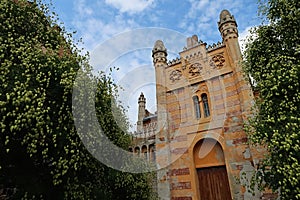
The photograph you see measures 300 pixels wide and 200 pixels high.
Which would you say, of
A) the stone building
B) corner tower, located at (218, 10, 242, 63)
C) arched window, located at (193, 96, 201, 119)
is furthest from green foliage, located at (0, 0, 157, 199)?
corner tower, located at (218, 10, 242, 63)

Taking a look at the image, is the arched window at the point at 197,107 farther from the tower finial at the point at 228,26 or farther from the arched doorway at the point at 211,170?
the tower finial at the point at 228,26

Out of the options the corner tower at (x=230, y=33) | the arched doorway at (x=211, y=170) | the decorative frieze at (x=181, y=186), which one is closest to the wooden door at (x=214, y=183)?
the arched doorway at (x=211, y=170)

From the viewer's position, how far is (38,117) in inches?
238

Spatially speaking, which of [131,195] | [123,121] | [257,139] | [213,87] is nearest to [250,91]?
[213,87]

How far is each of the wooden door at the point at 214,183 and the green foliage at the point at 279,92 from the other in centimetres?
539

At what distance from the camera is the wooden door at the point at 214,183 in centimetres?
1259

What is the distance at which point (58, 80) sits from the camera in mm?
7340

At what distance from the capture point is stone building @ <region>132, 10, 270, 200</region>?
12.6 meters

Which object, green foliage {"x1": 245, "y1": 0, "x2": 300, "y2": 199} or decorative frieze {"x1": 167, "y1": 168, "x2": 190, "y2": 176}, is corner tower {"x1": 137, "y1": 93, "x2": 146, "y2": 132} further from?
green foliage {"x1": 245, "y1": 0, "x2": 300, "y2": 199}

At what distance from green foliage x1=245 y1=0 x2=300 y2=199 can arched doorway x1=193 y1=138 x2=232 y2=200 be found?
5377mm

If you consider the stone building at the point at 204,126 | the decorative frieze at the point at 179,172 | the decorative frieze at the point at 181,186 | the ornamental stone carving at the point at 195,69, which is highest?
the ornamental stone carving at the point at 195,69

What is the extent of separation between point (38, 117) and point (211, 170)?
432 inches

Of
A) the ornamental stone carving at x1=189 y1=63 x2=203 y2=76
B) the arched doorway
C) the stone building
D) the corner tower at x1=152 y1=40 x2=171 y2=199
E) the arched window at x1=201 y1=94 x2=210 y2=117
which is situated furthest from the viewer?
the ornamental stone carving at x1=189 y1=63 x2=203 y2=76

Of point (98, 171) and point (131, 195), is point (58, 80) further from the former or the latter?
point (131, 195)
